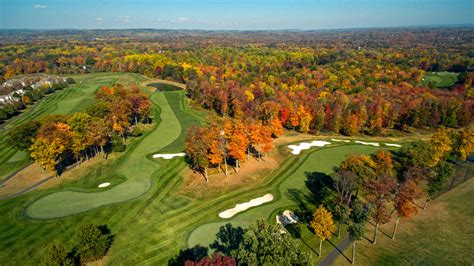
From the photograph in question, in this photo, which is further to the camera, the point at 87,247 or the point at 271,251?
the point at 87,247

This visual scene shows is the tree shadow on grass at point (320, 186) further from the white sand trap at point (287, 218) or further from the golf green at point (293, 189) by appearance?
the white sand trap at point (287, 218)

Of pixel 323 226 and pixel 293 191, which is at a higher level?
pixel 323 226

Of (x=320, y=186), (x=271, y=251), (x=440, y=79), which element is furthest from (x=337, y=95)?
(x=271, y=251)

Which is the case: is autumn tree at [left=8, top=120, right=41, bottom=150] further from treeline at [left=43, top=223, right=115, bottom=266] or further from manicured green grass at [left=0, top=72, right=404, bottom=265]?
treeline at [left=43, top=223, right=115, bottom=266]

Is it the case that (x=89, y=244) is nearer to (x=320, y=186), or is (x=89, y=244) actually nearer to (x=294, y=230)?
(x=294, y=230)

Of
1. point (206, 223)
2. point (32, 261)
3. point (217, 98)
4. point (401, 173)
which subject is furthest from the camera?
Result: point (217, 98)

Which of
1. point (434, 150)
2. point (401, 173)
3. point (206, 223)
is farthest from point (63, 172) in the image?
point (434, 150)

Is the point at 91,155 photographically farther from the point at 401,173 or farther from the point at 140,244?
the point at 401,173
